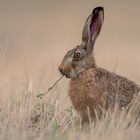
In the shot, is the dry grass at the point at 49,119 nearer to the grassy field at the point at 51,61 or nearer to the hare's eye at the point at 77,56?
the grassy field at the point at 51,61

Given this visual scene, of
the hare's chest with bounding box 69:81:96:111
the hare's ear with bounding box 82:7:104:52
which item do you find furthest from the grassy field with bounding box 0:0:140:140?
the hare's ear with bounding box 82:7:104:52

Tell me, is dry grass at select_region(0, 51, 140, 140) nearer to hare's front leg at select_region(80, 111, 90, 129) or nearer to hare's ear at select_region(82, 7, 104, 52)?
hare's front leg at select_region(80, 111, 90, 129)

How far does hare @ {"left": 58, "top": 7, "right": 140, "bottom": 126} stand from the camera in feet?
30.0

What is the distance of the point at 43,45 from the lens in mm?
19172

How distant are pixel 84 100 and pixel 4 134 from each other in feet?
4.53

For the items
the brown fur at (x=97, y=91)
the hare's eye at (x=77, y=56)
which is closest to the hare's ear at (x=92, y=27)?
the hare's eye at (x=77, y=56)

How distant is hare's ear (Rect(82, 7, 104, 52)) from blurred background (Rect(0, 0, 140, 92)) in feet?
2.57

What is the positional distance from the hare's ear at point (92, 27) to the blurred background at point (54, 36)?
784 mm

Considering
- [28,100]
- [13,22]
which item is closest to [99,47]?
[13,22]

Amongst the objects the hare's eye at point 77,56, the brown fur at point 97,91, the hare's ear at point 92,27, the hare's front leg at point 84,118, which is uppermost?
the hare's ear at point 92,27

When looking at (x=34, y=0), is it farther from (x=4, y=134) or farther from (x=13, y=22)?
(x=4, y=134)

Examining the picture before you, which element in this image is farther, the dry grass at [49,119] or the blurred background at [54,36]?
the blurred background at [54,36]

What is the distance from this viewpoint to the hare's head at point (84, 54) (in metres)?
9.40

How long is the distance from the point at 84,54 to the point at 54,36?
11525 mm
